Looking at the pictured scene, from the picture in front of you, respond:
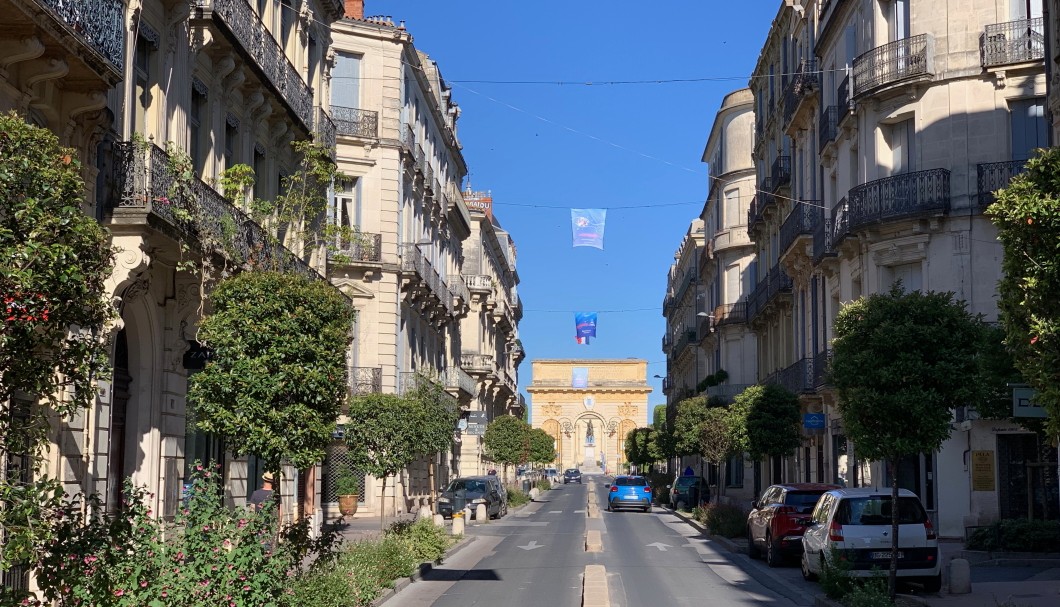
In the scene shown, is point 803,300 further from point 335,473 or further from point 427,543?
point 427,543

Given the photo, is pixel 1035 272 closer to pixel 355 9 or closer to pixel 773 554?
pixel 773 554

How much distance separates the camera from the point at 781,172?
44.7m

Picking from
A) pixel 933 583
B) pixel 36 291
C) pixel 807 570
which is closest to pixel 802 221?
pixel 807 570

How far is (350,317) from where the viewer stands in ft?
50.9

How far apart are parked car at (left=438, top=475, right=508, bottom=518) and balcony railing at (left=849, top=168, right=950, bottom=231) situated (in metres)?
17.4

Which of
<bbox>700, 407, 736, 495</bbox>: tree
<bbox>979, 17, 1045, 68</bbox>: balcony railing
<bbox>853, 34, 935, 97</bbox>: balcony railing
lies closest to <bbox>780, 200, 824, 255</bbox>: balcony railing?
<bbox>853, 34, 935, 97</bbox>: balcony railing

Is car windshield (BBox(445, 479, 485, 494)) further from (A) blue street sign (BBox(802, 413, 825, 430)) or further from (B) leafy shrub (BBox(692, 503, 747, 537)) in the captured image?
(A) blue street sign (BBox(802, 413, 825, 430))

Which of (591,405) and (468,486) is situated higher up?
(591,405)

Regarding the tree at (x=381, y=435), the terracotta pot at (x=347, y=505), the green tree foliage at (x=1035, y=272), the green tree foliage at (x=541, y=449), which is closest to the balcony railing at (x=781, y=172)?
the terracotta pot at (x=347, y=505)

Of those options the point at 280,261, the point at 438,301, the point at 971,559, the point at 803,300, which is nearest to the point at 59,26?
the point at 280,261

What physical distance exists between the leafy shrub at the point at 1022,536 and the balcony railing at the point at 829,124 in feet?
42.5

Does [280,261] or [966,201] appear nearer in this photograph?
[280,261]

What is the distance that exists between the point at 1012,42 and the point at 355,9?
2155 cm

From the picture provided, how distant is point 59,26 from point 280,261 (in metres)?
6.63
